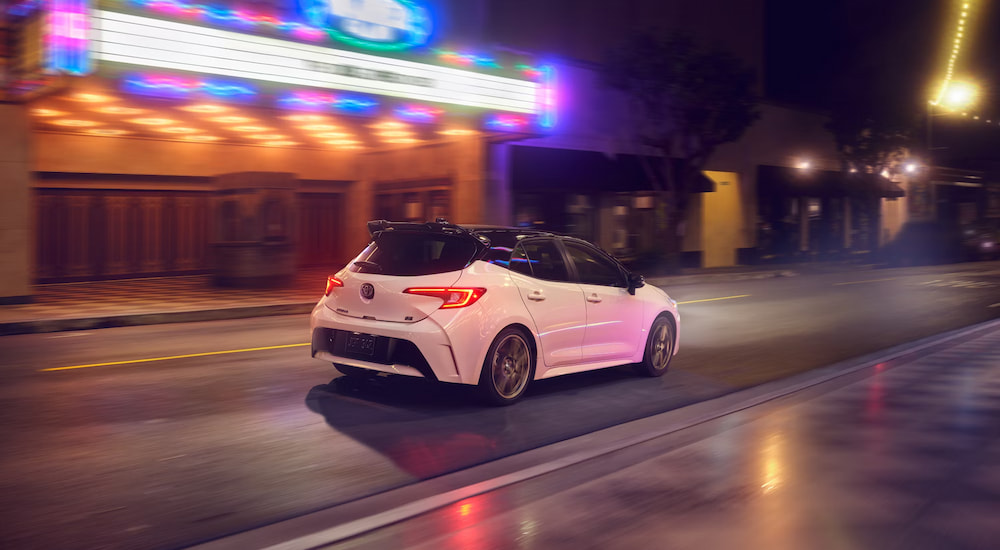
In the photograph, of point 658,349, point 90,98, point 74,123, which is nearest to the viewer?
point 658,349

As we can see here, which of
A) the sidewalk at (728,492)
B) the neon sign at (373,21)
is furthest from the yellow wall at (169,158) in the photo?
the sidewalk at (728,492)

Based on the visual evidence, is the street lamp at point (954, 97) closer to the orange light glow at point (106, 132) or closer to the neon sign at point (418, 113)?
the neon sign at point (418, 113)

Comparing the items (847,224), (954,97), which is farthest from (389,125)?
(847,224)

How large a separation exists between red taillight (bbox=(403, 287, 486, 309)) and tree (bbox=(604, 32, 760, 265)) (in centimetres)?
2131

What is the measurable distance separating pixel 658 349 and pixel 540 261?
2078mm

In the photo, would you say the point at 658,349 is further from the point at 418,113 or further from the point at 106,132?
the point at 106,132

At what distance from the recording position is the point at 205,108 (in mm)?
19641

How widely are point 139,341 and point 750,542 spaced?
388 inches

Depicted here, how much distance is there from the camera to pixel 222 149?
87.4 ft

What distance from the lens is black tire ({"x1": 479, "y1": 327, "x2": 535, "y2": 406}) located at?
25.2ft

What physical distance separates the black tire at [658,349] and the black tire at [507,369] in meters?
1.89

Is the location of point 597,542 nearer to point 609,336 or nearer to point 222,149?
point 609,336

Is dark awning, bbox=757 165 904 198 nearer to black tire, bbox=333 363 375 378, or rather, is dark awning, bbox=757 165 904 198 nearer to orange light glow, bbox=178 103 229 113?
orange light glow, bbox=178 103 229 113

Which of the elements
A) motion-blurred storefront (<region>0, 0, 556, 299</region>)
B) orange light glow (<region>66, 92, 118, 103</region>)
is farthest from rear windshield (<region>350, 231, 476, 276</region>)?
orange light glow (<region>66, 92, 118, 103</region>)
